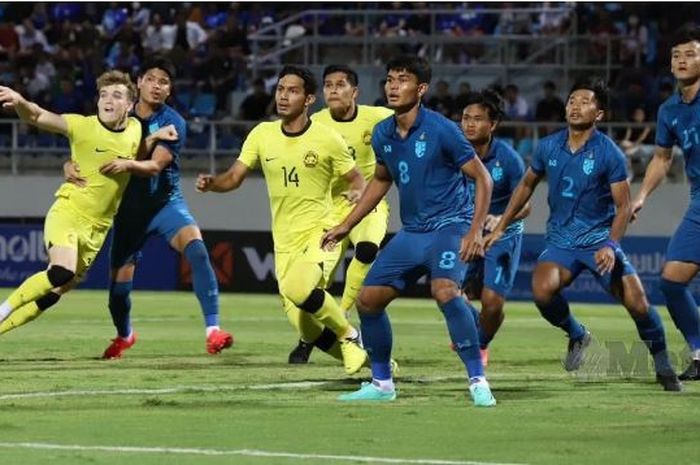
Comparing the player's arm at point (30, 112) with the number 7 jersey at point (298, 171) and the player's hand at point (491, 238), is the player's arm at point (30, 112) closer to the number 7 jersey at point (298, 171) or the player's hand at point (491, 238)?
the number 7 jersey at point (298, 171)

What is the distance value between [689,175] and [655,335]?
1253 mm

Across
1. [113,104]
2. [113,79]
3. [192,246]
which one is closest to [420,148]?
[113,79]

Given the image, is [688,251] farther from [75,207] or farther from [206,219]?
[206,219]

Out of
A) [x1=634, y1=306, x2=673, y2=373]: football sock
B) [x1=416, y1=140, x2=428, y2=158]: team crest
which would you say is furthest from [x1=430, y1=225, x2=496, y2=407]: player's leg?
[x1=634, y1=306, x2=673, y2=373]: football sock

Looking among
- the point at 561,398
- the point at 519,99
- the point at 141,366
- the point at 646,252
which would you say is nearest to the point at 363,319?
the point at 561,398

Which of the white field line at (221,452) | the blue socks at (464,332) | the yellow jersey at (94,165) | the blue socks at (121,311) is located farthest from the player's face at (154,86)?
the white field line at (221,452)

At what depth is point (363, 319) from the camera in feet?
38.6

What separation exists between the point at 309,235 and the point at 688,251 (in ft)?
9.27

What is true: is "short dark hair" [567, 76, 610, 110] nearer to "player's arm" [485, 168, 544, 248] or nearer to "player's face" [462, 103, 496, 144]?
"player's arm" [485, 168, 544, 248]

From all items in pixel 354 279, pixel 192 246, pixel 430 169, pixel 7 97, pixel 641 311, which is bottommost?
pixel 354 279

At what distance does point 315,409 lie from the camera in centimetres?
1119

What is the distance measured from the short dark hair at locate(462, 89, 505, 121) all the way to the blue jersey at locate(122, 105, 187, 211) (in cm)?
266

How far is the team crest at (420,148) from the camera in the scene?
1159cm

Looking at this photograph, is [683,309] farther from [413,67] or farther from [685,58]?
[413,67]
